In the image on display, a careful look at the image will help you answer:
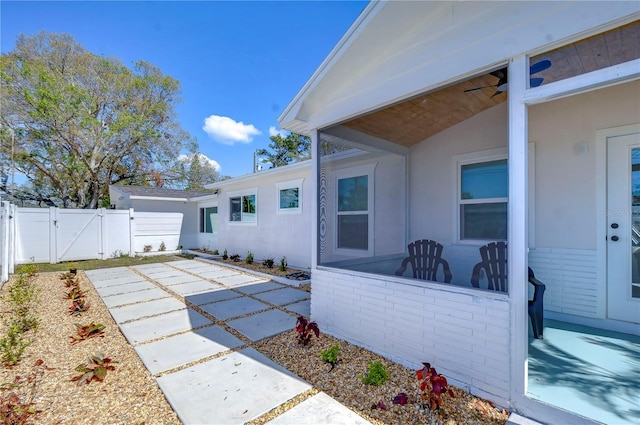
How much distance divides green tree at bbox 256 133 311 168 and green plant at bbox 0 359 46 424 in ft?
65.4

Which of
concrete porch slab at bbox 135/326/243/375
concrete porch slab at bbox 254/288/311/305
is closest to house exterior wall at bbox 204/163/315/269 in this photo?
concrete porch slab at bbox 254/288/311/305

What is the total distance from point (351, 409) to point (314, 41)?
8.13 metres

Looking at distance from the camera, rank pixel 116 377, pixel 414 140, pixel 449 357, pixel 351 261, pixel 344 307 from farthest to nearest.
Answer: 1. pixel 414 140
2. pixel 351 261
3. pixel 344 307
4. pixel 116 377
5. pixel 449 357

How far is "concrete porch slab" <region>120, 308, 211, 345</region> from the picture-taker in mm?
3525

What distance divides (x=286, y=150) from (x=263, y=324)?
20.1 metres

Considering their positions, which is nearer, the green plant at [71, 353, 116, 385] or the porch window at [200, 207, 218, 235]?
the green plant at [71, 353, 116, 385]

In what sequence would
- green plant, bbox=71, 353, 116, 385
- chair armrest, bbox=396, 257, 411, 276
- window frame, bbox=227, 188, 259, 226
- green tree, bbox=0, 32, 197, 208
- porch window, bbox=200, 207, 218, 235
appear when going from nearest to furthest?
green plant, bbox=71, 353, 116, 385 → chair armrest, bbox=396, 257, 411, 276 → window frame, bbox=227, 188, 259, 226 → porch window, bbox=200, 207, 218, 235 → green tree, bbox=0, 32, 197, 208

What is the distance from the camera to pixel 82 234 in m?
10.3

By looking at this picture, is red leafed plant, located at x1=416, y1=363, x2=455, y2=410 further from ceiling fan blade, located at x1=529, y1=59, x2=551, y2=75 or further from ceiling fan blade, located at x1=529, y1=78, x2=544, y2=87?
ceiling fan blade, located at x1=529, y1=59, x2=551, y2=75

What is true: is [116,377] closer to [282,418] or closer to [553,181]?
[282,418]

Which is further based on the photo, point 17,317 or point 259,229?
point 259,229

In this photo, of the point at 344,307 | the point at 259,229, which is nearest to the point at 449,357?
the point at 344,307

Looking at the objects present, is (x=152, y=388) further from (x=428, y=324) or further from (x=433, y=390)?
(x=428, y=324)

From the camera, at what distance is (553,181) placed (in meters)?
3.49
